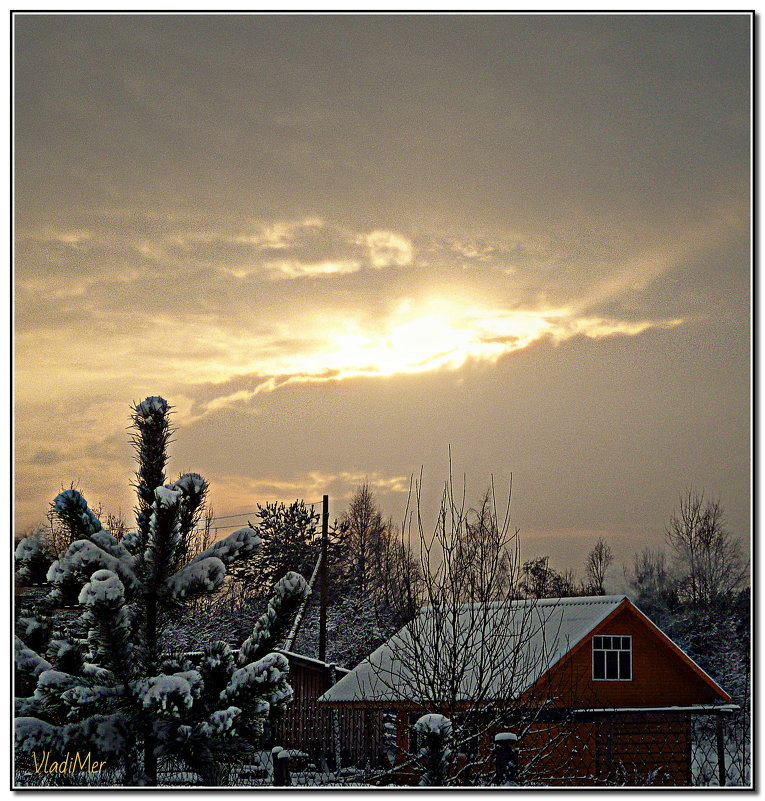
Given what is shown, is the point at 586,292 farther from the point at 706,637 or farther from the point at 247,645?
the point at 706,637

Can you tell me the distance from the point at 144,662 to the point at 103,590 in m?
0.50

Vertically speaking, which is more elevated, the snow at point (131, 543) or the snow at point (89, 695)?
the snow at point (131, 543)

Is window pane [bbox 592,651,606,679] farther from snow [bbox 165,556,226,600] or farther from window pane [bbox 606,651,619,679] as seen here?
snow [bbox 165,556,226,600]

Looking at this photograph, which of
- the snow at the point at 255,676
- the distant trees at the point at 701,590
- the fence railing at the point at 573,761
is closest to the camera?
the snow at the point at 255,676

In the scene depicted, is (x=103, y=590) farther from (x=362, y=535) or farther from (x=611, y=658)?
(x=362, y=535)

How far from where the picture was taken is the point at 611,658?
1253 cm

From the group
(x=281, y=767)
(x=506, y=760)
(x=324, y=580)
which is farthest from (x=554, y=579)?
(x=506, y=760)

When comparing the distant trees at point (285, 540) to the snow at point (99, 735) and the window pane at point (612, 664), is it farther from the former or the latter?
the snow at point (99, 735)

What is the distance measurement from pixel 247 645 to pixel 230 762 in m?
0.51

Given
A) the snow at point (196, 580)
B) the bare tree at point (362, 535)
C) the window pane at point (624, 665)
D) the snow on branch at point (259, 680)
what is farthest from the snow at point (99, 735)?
the bare tree at point (362, 535)

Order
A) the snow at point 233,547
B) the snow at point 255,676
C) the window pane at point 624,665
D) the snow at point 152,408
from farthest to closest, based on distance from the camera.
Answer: the window pane at point 624,665, the snow at point 152,408, the snow at point 233,547, the snow at point 255,676

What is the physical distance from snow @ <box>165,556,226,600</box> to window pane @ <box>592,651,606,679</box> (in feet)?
31.6

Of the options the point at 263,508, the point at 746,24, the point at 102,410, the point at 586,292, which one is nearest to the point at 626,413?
the point at 586,292

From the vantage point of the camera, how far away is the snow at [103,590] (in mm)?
3580
